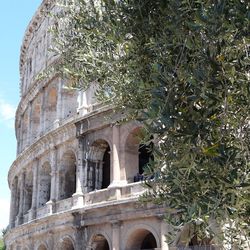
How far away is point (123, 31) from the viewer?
5680 mm

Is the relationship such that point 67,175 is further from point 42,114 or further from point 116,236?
point 116,236

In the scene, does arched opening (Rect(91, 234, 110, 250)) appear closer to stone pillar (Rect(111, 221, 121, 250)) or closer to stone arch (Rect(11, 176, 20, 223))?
stone pillar (Rect(111, 221, 121, 250))

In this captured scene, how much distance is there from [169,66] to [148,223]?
9421mm

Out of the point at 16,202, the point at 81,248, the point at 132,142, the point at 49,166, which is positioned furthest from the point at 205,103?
the point at 16,202

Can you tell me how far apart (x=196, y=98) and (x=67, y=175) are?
14135mm

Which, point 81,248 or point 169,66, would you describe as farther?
point 81,248

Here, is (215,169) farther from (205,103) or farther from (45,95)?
(45,95)

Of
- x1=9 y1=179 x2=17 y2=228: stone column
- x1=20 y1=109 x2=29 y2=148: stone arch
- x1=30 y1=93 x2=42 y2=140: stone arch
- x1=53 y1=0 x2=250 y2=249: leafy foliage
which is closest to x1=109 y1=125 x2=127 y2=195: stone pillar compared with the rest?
x1=30 y1=93 x2=42 y2=140: stone arch

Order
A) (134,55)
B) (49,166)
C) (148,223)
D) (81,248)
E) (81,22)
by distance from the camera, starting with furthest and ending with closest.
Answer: (49,166)
(81,248)
(148,223)
(81,22)
(134,55)

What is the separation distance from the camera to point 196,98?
4.54 metres

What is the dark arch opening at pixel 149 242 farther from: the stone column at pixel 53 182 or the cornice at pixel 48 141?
the cornice at pixel 48 141

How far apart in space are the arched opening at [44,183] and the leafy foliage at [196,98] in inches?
574

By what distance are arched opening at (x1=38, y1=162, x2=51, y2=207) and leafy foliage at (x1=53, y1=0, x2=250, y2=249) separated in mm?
14568

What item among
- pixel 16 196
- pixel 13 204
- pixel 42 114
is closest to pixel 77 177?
pixel 42 114
